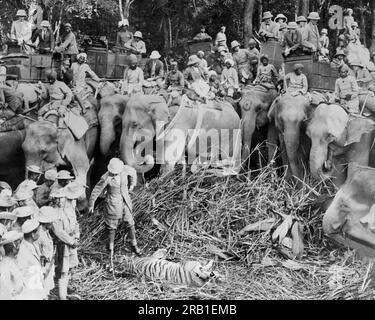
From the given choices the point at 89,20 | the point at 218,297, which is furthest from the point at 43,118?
the point at 89,20

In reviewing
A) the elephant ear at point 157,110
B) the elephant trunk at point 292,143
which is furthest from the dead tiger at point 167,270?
the elephant trunk at point 292,143

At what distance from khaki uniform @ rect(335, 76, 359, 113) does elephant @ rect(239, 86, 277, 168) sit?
4.95 feet

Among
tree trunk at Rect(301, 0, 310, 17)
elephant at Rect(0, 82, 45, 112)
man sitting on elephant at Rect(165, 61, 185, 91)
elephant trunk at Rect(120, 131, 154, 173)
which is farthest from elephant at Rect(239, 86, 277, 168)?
tree trunk at Rect(301, 0, 310, 17)

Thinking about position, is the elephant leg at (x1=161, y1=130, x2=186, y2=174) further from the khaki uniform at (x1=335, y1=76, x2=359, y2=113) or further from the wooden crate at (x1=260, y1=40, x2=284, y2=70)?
the wooden crate at (x1=260, y1=40, x2=284, y2=70)

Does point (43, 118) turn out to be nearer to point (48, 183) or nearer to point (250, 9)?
point (48, 183)

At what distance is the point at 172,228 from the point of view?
386 inches

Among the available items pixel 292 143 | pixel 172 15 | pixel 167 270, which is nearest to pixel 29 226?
pixel 167 270

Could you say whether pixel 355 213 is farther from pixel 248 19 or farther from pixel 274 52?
pixel 248 19

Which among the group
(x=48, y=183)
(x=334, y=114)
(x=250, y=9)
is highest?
(x=250, y=9)

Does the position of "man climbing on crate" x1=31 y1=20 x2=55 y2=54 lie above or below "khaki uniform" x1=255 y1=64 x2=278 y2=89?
above

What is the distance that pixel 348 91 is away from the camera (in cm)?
1159

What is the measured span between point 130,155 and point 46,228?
3.53m

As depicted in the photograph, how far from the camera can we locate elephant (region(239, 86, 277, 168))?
12836 mm

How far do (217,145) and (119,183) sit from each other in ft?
10.4
